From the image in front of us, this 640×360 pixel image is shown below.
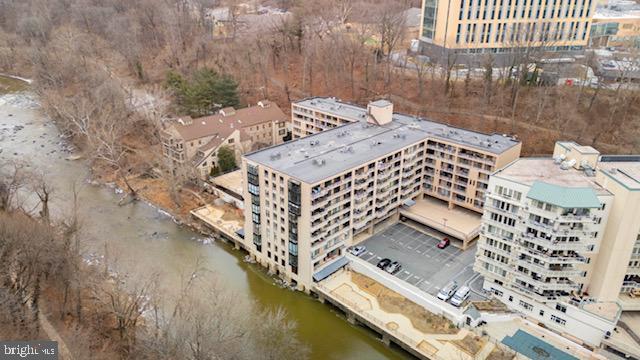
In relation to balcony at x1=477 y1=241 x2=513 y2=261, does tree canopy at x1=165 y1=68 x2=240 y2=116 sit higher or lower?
higher

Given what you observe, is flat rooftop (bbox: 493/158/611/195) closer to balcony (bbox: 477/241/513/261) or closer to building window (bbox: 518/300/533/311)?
balcony (bbox: 477/241/513/261)

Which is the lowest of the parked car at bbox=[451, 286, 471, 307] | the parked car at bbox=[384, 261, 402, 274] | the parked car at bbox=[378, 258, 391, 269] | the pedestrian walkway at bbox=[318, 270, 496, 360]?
the pedestrian walkway at bbox=[318, 270, 496, 360]

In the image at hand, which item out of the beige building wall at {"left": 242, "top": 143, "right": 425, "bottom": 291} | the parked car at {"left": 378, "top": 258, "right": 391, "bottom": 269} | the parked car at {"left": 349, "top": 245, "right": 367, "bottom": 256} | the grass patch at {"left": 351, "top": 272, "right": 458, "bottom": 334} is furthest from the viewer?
the parked car at {"left": 349, "top": 245, "right": 367, "bottom": 256}

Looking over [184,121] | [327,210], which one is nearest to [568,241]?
[327,210]

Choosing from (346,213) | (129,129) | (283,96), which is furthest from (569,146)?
(129,129)

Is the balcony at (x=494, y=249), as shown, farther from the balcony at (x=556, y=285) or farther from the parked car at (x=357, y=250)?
the parked car at (x=357, y=250)

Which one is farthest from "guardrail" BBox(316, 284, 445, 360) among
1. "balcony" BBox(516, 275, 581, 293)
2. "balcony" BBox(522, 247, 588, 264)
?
"balcony" BBox(522, 247, 588, 264)

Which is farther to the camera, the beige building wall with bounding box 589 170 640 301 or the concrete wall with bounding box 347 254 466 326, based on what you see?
the concrete wall with bounding box 347 254 466 326
